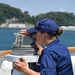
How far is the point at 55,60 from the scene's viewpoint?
8.49 feet

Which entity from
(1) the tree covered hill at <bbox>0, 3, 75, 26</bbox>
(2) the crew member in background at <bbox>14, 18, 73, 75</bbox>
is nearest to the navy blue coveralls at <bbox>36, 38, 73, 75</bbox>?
(2) the crew member in background at <bbox>14, 18, 73, 75</bbox>

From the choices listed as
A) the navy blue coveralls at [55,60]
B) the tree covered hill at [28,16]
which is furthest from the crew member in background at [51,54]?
the tree covered hill at [28,16]

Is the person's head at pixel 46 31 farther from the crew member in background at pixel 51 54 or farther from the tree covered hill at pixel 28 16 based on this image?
the tree covered hill at pixel 28 16

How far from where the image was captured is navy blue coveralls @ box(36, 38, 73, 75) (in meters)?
2.53

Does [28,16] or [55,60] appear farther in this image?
[28,16]

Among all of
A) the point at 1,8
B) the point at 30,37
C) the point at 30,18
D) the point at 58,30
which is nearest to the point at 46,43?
the point at 58,30

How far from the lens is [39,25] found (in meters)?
2.75

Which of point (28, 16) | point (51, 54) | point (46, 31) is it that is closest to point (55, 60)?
point (51, 54)

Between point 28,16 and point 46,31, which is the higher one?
point 46,31

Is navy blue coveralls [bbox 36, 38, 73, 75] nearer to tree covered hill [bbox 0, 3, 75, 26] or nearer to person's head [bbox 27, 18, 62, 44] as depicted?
person's head [bbox 27, 18, 62, 44]

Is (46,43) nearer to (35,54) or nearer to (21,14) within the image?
(35,54)

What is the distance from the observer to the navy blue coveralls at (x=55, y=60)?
2529 mm

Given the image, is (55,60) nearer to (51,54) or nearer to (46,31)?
(51,54)

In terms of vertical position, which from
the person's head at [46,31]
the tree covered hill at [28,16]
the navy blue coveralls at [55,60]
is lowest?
the tree covered hill at [28,16]
